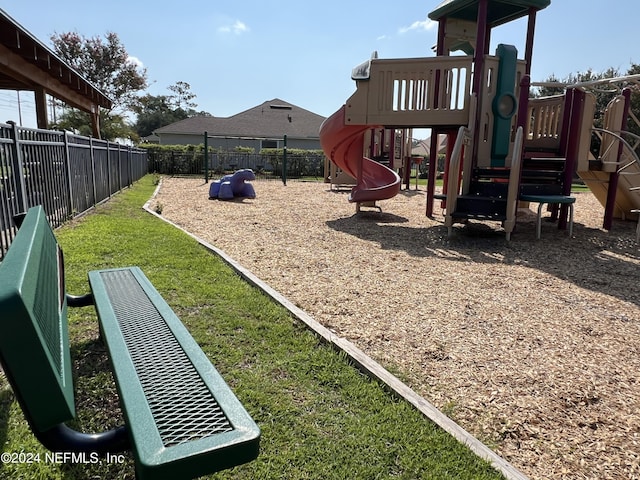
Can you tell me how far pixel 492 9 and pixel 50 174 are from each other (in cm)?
921

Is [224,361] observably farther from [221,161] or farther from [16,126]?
[221,161]

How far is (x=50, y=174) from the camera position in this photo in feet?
21.8

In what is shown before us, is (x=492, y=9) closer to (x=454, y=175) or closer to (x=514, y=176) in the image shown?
(x=514, y=176)

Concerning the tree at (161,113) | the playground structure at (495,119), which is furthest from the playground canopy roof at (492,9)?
the tree at (161,113)

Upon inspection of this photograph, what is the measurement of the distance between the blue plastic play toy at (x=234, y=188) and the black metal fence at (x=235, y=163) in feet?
48.3

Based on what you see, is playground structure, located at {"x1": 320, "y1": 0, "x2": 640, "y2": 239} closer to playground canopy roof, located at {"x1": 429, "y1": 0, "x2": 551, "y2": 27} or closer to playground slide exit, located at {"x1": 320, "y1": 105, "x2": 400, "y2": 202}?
playground canopy roof, located at {"x1": 429, "y1": 0, "x2": 551, "y2": 27}

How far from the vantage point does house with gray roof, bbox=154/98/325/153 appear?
1484 inches

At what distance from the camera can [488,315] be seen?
155 inches

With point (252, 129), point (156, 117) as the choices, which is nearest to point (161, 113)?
point (156, 117)

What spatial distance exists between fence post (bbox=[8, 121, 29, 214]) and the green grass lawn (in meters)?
1.77

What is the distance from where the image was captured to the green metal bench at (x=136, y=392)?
1096 mm

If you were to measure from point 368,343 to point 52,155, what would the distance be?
628cm

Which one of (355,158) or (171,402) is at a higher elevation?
(355,158)

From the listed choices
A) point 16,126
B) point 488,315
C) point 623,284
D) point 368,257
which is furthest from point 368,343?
point 16,126
